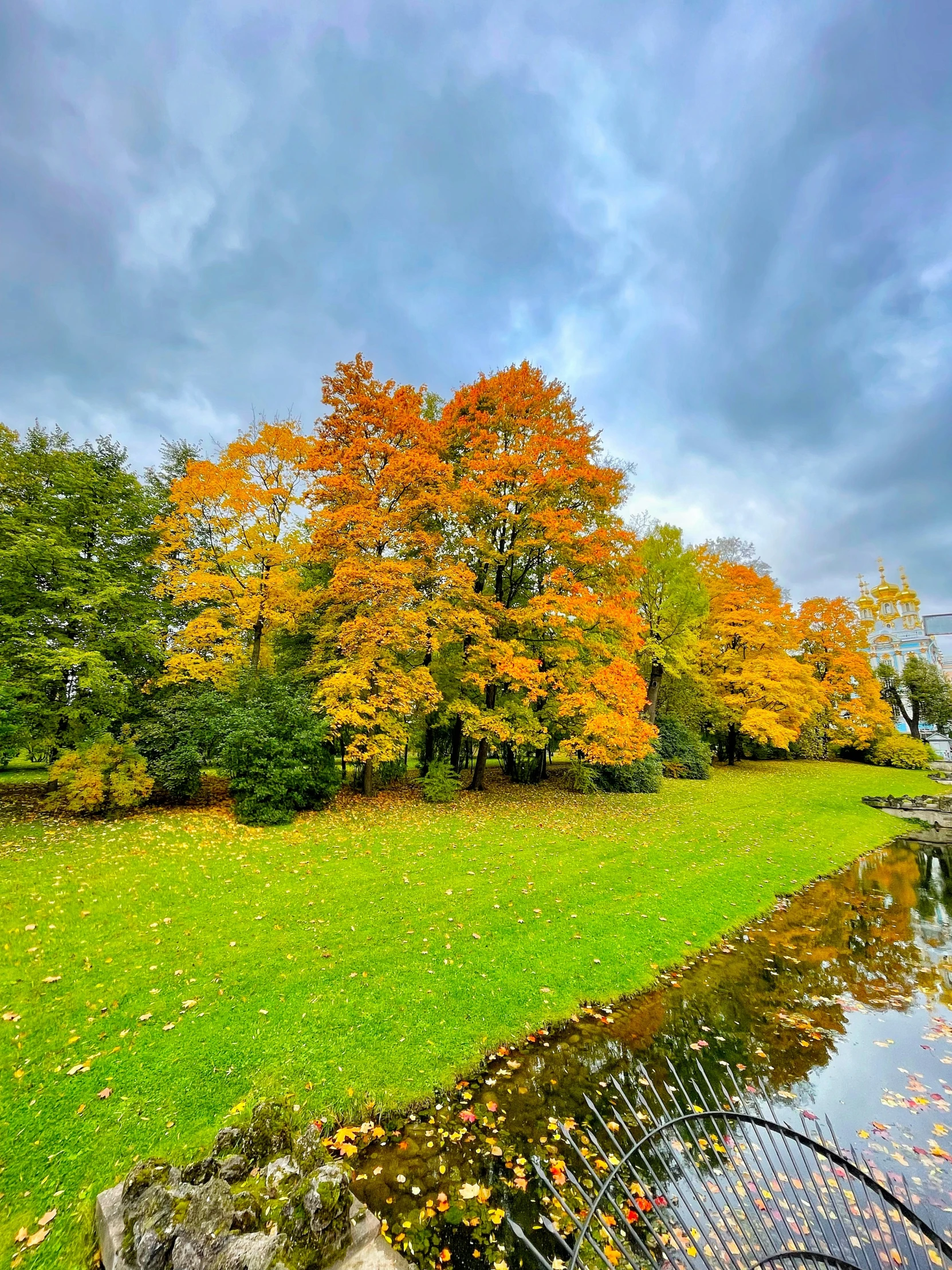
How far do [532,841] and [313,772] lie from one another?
5.68 metres

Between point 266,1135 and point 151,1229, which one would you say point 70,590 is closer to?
point 266,1135

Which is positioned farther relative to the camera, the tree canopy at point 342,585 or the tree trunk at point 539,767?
the tree trunk at point 539,767

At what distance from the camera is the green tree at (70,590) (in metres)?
10.5

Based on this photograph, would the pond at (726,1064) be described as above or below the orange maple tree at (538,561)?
below

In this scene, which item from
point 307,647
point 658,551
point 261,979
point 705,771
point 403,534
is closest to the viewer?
point 261,979

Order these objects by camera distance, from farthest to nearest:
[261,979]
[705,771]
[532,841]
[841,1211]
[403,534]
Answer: [705,771], [403,534], [532,841], [261,979], [841,1211]

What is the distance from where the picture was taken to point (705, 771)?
880 inches

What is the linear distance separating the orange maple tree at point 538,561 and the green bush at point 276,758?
3908 mm

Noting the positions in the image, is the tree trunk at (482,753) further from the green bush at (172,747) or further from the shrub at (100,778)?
the shrub at (100,778)

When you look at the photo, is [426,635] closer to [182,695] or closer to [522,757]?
[182,695]

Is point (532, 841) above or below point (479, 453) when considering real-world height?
below

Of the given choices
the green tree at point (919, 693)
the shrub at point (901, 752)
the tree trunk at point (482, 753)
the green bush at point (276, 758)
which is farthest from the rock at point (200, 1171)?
the green tree at point (919, 693)

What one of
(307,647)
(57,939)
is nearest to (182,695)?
(307,647)

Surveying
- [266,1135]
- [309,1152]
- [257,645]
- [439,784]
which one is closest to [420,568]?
[257,645]
